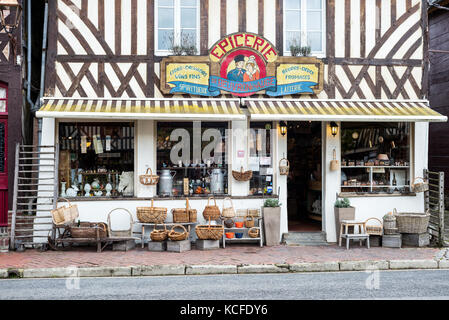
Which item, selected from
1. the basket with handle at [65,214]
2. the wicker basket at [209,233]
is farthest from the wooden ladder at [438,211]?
the basket with handle at [65,214]

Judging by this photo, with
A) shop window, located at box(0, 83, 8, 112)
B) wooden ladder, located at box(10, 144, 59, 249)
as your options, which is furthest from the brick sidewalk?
shop window, located at box(0, 83, 8, 112)

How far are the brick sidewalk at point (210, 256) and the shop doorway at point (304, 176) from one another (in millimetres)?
2070

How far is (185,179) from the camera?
11.5 metres

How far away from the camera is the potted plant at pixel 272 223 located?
11141 millimetres

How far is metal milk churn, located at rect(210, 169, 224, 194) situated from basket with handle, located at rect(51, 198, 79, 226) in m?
3.10

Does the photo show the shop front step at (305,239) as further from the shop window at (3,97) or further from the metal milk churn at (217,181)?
the shop window at (3,97)

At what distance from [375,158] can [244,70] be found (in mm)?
3863

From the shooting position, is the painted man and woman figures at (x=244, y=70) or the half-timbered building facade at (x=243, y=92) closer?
the half-timbered building facade at (x=243, y=92)

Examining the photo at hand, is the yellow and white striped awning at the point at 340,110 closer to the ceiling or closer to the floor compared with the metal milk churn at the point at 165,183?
closer to the ceiling

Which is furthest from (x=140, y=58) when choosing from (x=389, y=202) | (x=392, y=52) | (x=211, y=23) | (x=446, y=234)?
(x=446, y=234)

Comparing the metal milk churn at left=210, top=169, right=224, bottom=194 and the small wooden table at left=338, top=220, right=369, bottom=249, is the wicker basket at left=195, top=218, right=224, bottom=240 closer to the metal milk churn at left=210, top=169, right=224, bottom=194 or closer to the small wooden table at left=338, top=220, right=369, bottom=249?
the metal milk churn at left=210, top=169, right=224, bottom=194

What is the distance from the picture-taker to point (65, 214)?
33.7ft

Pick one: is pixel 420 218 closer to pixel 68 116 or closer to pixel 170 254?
pixel 170 254

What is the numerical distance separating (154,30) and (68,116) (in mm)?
2880
